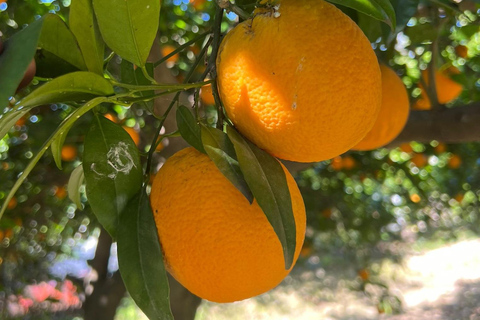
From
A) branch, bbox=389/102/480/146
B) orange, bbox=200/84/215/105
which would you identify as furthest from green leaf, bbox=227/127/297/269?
branch, bbox=389/102/480/146

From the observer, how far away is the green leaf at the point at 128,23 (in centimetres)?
44

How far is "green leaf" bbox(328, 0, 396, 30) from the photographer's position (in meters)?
A: 0.44

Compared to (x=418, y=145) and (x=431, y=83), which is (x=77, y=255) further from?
(x=431, y=83)

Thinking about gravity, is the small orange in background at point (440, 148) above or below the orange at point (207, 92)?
below

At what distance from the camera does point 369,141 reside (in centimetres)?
82

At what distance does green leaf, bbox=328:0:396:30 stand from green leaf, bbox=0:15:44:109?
278 millimetres

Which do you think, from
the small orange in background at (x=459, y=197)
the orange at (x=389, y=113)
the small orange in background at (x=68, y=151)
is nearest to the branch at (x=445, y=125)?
the orange at (x=389, y=113)

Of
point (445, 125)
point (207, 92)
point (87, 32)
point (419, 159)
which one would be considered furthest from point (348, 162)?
point (87, 32)

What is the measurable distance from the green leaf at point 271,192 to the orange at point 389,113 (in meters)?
0.38

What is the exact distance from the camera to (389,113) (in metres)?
0.79

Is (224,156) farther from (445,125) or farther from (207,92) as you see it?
(445,125)

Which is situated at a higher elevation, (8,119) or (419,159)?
(8,119)

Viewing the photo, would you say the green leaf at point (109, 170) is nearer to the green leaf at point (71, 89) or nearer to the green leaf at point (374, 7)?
the green leaf at point (71, 89)

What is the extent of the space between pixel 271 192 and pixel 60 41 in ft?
0.88
